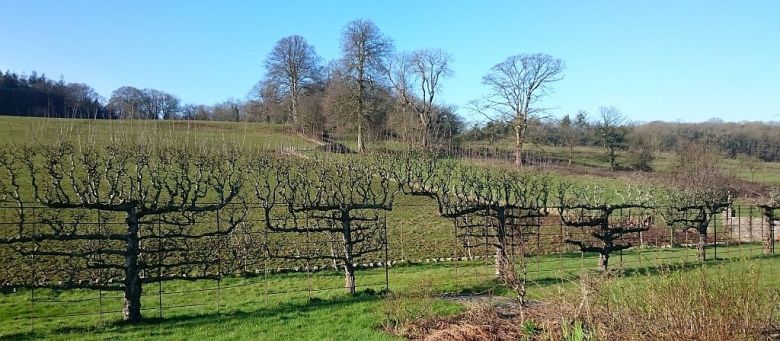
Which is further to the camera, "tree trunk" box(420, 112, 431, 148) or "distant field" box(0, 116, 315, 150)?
"tree trunk" box(420, 112, 431, 148)

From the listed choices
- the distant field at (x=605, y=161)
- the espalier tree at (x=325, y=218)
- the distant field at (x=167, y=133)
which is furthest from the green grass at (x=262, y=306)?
the distant field at (x=605, y=161)

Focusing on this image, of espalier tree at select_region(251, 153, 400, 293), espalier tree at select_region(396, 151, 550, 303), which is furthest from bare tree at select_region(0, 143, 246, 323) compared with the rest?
espalier tree at select_region(396, 151, 550, 303)

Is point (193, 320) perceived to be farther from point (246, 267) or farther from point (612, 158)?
point (612, 158)

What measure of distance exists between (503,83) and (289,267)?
32.9m

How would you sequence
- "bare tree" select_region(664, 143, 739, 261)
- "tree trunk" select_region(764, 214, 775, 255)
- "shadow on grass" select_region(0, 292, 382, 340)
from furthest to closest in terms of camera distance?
"bare tree" select_region(664, 143, 739, 261)
"tree trunk" select_region(764, 214, 775, 255)
"shadow on grass" select_region(0, 292, 382, 340)

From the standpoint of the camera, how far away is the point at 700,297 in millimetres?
4520

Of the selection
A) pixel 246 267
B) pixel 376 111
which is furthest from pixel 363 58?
pixel 246 267

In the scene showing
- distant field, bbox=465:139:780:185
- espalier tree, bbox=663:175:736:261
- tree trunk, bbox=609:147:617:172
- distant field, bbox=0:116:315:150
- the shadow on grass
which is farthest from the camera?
tree trunk, bbox=609:147:617:172

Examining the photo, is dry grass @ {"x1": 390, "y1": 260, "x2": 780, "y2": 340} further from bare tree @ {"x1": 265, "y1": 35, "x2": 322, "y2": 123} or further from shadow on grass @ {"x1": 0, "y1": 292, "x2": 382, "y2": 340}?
bare tree @ {"x1": 265, "y1": 35, "x2": 322, "y2": 123}

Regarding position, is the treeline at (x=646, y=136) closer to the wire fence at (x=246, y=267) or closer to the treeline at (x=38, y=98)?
the wire fence at (x=246, y=267)

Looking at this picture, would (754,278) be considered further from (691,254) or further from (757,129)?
(757,129)

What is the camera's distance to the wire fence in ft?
33.5

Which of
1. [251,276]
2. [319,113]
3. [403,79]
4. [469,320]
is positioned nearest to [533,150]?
[403,79]

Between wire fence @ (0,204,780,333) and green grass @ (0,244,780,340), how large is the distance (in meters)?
0.05
